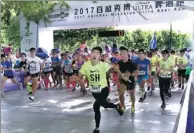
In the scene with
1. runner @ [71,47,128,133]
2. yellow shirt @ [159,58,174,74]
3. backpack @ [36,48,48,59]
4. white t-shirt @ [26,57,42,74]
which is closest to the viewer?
runner @ [71,47,128,133]

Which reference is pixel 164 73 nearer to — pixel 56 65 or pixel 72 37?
pixel 56 65

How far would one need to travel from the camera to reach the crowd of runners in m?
5.93

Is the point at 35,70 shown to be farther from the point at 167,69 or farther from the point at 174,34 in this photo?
the point at 174,34

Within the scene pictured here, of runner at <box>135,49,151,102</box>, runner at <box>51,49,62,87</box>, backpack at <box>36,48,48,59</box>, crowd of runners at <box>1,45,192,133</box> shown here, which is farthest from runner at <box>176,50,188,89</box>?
backpack at <box>36,48,48,59</box>

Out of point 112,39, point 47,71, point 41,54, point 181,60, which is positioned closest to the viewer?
point 181,60

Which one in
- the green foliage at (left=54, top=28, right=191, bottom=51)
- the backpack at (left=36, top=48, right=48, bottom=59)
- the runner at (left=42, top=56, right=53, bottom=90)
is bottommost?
the runner at (left=42, top=56, right=53, bottom=90)

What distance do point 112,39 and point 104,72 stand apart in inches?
842

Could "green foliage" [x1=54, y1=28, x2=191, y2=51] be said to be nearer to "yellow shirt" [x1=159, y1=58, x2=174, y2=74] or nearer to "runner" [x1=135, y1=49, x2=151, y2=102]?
"runner" [x1=135, y1=49, x2=151, y2=102]

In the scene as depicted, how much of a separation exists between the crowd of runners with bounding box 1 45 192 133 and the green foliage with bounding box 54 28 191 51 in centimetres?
1287

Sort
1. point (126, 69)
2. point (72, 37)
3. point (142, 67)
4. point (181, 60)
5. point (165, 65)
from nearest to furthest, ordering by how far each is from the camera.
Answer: point (126, 69) < point (165, 65) < point (142, 67) < point (181, 60) < point (72, 37)

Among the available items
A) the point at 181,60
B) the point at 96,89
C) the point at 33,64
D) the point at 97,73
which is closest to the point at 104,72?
the point at 97,73

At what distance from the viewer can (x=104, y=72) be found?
5922 millimetres

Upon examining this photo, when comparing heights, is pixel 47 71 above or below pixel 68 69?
below

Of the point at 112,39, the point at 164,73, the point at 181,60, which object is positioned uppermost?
the point at 112,39
